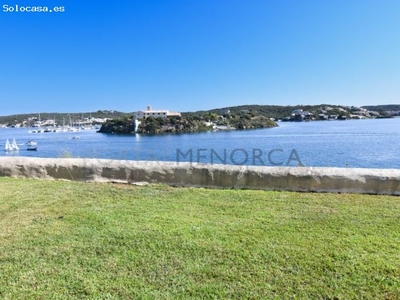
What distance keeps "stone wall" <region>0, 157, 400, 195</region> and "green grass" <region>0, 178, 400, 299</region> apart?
289 millimetres

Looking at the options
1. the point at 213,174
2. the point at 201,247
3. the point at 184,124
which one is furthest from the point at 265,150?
the point at 184,124

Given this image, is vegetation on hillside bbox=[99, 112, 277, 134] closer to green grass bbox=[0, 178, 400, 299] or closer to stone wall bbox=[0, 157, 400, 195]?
stone wall bbox=[0, 157, 400, 195]

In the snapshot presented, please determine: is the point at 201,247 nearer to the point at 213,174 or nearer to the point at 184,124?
the point at 213,174

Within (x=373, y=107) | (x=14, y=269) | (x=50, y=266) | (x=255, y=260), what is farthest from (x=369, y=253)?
(x=373, y=107)

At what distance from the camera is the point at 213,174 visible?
477 centimetres

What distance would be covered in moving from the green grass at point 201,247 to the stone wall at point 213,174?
11.4 inches

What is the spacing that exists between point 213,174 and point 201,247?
7.36ft

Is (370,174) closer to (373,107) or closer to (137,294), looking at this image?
(137,294)

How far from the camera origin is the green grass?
2.02 m

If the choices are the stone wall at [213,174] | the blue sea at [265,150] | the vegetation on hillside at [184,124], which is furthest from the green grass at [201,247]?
the vegetation on hillside at [184,124]

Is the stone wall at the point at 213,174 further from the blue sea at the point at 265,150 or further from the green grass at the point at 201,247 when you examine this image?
the blue sea at the point at 265,150

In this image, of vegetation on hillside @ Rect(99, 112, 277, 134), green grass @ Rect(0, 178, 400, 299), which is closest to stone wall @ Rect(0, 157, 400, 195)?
green grass @ Rect(0, 178, 400, 299)

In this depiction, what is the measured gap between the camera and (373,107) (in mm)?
94938

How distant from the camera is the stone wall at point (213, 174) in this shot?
4.19 metres
